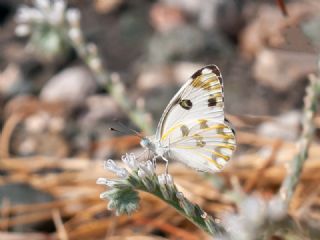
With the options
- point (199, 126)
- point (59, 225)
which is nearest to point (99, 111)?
point (59, 225)

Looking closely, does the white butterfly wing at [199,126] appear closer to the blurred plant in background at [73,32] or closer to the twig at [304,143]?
the twig at [304,143]

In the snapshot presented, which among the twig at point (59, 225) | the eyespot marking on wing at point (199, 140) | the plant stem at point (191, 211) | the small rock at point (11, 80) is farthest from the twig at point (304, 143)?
the small rock at point (11, 80)

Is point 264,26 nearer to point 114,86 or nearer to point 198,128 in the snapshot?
point 114,86

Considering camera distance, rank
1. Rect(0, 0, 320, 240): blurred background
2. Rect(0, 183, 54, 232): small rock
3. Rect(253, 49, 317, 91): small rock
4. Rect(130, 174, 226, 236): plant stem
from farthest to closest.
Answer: Rect(253, 49, 317, 91): small rock, Rect(0, 183, 54, 232): small rock, Rect(0, 0, 320, 240): blurred background, Rect(130, 174, 226, 236): plant stem

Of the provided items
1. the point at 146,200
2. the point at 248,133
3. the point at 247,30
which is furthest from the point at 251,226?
the point at 247,30

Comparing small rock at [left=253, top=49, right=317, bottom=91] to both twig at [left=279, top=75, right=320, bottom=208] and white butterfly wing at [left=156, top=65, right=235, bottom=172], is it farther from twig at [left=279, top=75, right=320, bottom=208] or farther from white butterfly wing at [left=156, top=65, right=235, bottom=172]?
white butterfly wing at [left=156, top=65, right=235, bottom=172]

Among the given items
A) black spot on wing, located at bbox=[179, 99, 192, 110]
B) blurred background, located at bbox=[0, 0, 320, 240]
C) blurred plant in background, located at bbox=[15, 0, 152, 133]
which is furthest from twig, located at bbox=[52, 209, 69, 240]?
black spot on wing, located at bbox=[179, 99, 192, 110]
